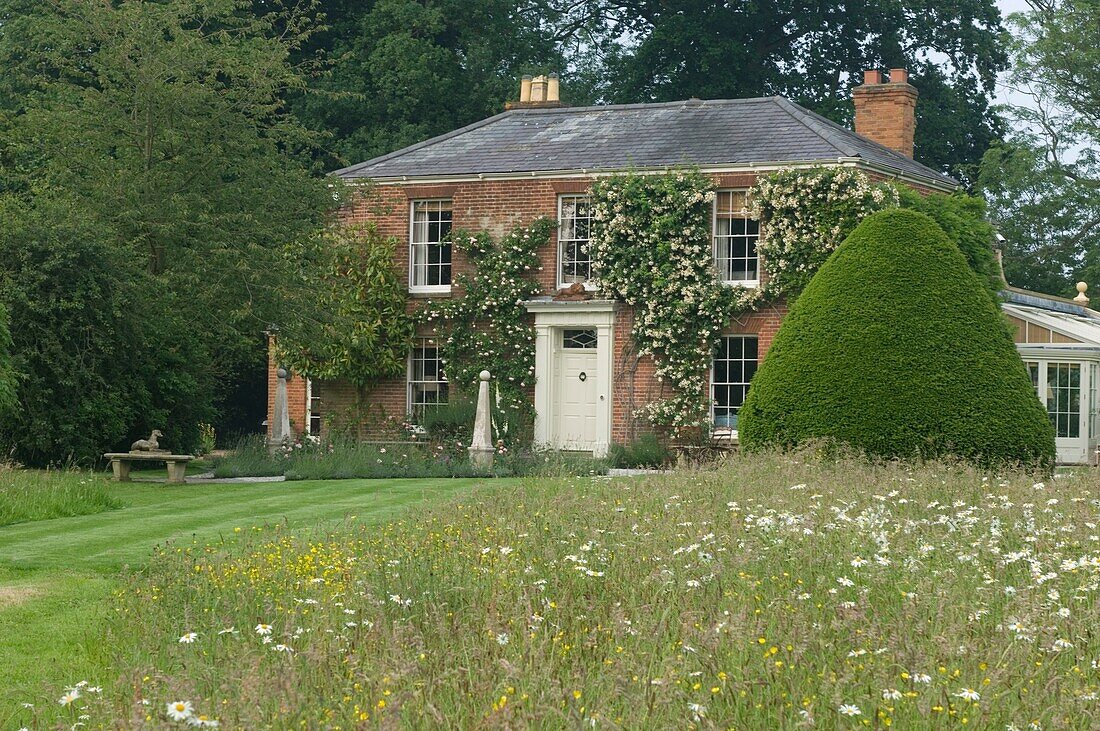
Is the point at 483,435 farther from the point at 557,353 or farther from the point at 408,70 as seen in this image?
the point at 408,70

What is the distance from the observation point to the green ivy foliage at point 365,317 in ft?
87.0

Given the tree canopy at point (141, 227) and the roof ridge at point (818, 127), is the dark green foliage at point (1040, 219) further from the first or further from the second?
the tree canopy at point (141, 227)

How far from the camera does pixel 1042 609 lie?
246 inches

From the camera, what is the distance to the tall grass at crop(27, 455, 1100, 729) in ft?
17.0

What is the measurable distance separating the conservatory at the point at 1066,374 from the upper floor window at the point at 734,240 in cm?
529

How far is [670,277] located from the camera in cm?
2478

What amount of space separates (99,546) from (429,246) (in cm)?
1549

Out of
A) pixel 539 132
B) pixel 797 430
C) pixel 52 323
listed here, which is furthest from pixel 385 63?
pixel 797 430

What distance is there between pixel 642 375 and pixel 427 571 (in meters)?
17.2

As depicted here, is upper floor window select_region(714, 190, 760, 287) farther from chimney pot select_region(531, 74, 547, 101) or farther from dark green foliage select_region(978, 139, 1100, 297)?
dark green foliage select_region(978, 139, 1100, 297)

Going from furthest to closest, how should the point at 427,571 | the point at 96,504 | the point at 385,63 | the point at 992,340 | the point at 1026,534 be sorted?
the point at 385,63, the point at 992,340, the point at 96,504, the point at 1026,534, the point at 427,571

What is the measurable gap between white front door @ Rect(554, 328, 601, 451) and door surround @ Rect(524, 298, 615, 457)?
9 cm

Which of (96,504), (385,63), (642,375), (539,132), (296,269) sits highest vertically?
(385,63)

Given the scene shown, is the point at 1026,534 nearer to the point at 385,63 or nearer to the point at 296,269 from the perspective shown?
the point at 296,269
